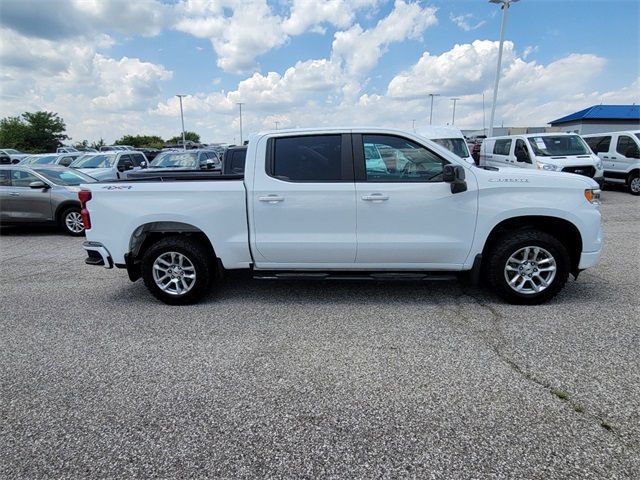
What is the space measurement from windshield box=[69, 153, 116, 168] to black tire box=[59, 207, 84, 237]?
18.3 ft

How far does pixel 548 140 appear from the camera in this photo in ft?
41.0

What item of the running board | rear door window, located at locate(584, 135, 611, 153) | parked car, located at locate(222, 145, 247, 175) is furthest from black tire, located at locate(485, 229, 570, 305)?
rear door window, located at locate(584, 135, 611, 153)

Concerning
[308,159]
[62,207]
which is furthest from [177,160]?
[308,159]

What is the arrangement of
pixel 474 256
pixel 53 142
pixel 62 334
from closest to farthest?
pixel 62 334 → pixel 474 256 → pixel 53 142

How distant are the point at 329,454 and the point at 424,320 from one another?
81.5 inches

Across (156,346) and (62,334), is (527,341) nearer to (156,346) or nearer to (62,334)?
(156,346)

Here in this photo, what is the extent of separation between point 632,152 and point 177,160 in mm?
14773

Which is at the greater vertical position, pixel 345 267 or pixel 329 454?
pixel 345 267

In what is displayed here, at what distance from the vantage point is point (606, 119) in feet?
113

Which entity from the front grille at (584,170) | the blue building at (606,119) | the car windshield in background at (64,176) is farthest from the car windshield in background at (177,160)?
the blue building at (606,119)

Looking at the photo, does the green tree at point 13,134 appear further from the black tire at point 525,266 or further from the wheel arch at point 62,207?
the black tire at point 525,266

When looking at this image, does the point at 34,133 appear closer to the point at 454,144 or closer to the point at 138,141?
the point at 138,141

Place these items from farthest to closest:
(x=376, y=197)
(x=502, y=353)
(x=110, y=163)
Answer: (x=110, y=163), (x=376, y=197), (x=502, y=353)

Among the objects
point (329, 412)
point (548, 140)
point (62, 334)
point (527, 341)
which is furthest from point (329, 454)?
point (548, 140)
